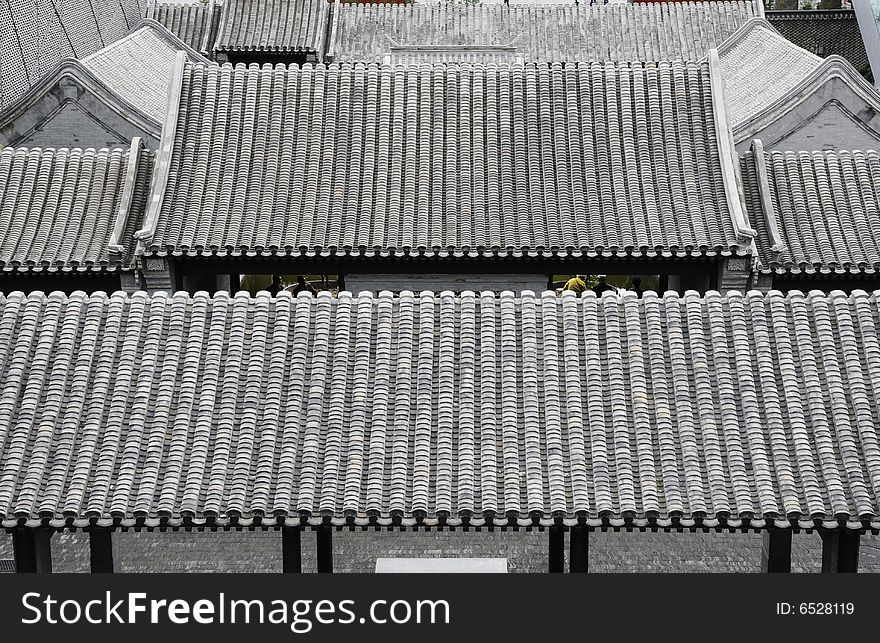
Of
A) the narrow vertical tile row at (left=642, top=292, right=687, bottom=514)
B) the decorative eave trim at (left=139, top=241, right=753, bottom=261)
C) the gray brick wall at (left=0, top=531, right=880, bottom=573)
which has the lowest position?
the gray brick wall at (left=0, top=531, right=880, bottom=573)

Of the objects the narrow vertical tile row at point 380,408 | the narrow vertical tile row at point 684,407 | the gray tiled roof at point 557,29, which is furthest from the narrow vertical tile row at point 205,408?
the gray tiled roof at point 557,29

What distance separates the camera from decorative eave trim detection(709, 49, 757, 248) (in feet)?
64.8

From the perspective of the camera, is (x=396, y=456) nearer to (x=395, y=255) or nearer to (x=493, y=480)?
(x=493, y=480)

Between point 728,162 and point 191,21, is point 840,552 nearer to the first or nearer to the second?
point 728,162

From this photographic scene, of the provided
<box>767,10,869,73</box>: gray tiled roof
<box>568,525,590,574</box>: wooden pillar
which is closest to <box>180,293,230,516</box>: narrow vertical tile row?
<box>568,525,590,574</box>: wooden pillar

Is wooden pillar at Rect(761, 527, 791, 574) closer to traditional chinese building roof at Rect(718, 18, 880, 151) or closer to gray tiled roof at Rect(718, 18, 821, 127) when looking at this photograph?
traditional chinese building roof at Rect(718, 18, 880, 151)

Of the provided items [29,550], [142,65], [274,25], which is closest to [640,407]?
[29,550]

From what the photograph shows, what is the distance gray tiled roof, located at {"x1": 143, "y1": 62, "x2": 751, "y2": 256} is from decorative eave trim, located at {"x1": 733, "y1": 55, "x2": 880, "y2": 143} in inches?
151

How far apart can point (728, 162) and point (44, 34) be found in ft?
76.2

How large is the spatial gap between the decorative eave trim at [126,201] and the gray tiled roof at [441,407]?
681 cm

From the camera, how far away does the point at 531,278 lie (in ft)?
69.5

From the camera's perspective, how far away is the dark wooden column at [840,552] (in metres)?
12.6

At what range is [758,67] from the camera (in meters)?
32.0

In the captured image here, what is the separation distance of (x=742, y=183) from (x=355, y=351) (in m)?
11.9
